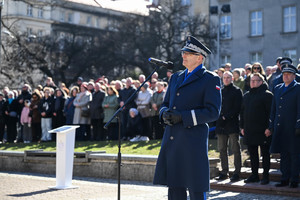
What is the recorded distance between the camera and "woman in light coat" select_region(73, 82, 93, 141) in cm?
2019

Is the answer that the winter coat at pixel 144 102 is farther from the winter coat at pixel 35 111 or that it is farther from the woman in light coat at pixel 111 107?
the winter coat at pixel 35 111

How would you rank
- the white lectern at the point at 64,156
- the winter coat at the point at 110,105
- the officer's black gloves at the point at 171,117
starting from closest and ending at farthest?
the officer's black gloves at the point at 171,117
the white lectern at the point at 64,156
the winter coat at the point at 110,105

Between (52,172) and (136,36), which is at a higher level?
(136,36)

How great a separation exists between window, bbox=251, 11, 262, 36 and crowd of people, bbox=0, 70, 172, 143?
33.9 metres

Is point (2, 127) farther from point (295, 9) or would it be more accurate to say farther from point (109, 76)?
point (295, 9)

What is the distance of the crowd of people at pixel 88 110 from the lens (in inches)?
738

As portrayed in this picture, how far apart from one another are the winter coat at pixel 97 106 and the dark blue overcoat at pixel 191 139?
13.1 metres

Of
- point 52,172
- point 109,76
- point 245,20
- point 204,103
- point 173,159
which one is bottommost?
point 52,172

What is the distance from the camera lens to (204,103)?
6.71 metres

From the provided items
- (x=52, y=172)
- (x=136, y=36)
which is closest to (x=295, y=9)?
(x=136, y=36)

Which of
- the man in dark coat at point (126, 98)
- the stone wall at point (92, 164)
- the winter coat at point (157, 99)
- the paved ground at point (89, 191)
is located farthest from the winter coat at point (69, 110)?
the paved ground at point (89, 191)

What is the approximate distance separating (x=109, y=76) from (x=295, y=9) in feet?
56.3

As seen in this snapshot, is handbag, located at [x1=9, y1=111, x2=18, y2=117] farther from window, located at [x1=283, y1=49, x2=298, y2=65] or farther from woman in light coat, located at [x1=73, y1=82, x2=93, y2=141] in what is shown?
window, located at [x1=283, y1=49, x2=298, y2=65]

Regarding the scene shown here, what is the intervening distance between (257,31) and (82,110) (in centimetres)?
3682
